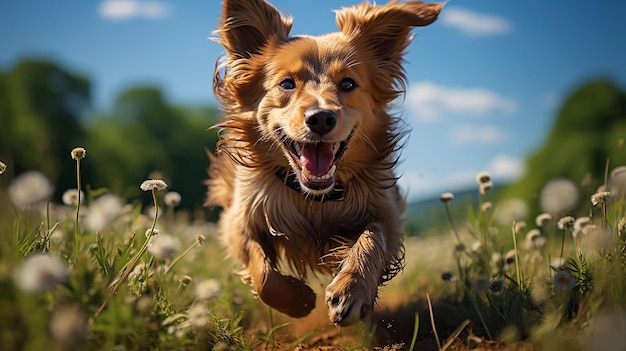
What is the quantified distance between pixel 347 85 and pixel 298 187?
0.67 m

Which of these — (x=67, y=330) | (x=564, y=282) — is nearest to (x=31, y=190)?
(x=67, y=330)

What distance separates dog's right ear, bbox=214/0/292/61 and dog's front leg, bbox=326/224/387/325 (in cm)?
146

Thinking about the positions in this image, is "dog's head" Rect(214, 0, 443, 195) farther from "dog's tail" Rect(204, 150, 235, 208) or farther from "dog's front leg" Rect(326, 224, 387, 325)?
"dog's tail" Rect(204, 150, 235, 208)

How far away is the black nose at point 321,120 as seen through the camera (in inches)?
124

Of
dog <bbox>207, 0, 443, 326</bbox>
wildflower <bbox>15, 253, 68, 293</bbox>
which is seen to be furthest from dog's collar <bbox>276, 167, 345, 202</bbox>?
wildflower <bbox>15, 253, 68, 293</bbox>

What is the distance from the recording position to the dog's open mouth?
11.0 ft

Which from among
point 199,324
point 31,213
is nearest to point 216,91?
point 31,213

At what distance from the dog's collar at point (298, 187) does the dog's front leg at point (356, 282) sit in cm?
45

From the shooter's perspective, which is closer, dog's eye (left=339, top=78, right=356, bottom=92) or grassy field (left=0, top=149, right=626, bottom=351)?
grassy field (left=0, top=149, right=626, bottom=351)

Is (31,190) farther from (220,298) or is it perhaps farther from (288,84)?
(220,298)

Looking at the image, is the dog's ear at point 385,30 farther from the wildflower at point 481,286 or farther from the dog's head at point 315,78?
the wildflower at point 481,286

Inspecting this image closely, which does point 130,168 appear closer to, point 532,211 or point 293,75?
point 532,211

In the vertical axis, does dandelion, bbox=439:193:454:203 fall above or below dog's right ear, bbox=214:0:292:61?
below

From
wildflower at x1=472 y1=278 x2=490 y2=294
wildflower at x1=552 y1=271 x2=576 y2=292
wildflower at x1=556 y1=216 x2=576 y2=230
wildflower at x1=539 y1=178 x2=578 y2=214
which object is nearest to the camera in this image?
wildflower at x1=552 y1=271 x2=576 y2=292
